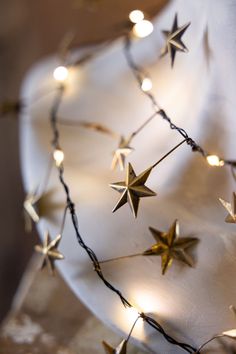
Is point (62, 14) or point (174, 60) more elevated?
point (62, 14)

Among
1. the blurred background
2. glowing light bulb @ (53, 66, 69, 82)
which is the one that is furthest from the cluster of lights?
the blurred background

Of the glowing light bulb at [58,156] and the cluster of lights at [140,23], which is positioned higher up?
the cluster of lights at [140,23]

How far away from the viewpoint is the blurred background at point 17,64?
0.98m

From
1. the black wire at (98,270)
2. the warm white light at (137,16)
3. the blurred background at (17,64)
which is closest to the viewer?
the black wire at (98,270)

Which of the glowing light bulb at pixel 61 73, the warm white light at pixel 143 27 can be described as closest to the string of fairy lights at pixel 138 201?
the warm white light at pixel 143 27

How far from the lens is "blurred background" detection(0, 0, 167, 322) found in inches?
38.4

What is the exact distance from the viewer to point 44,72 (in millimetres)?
768

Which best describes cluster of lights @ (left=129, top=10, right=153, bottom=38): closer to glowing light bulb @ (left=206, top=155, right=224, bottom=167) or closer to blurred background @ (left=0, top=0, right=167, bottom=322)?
glowing light bulb @ (left=206, top=155, right=224, bottom=167)

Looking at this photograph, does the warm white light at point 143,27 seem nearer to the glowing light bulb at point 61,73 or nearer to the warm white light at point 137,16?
the warm white light at point 137,16

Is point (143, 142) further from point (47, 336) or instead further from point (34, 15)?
point (34, 15)

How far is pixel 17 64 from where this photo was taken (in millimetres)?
1097

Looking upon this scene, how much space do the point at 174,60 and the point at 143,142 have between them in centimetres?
9

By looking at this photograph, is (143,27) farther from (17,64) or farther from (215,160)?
(17,64)

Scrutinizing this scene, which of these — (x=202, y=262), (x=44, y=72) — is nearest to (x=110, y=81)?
(x=44, y=72)
